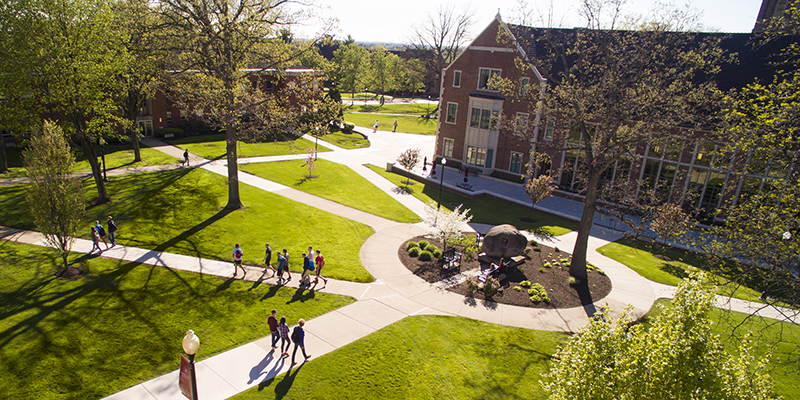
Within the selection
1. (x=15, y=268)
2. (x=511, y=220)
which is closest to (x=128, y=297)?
(x=15, y=268)

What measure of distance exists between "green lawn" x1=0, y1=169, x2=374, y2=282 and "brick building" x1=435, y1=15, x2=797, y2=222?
531 inches

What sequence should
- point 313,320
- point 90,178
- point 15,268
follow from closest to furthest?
point 313,320 < point 15,268 < point 90,178

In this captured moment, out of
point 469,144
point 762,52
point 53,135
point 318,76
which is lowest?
point 469,144

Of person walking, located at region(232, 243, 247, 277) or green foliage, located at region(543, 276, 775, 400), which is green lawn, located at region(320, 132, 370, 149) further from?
green foliage, located at region(543, 276, 775, 400)

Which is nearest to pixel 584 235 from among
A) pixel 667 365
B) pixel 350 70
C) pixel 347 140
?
pixel 667 365

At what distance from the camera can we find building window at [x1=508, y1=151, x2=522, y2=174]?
1547 inches

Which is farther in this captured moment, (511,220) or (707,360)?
(511,220)

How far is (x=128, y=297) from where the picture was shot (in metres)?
16.2

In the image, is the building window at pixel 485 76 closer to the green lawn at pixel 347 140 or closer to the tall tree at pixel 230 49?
the green lawn at pixel 347 140

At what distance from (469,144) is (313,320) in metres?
29.6

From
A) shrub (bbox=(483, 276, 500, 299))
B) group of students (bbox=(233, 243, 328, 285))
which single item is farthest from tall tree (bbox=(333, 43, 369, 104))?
shrub (bbox=(483, 276, 500, 299))

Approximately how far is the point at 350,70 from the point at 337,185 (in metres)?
56.1

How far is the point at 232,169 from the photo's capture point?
25.9 m

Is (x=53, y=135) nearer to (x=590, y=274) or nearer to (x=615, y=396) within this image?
(x=615, y=396)
